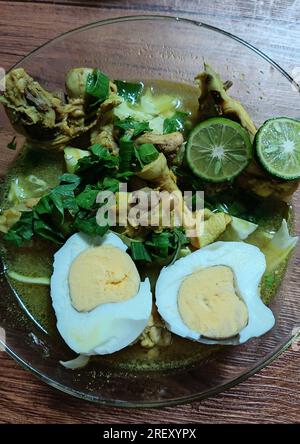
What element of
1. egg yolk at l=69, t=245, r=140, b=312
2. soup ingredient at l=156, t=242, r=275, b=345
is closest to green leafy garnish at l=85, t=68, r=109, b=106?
egg yolk at l=69, t=245, r=140, b=312

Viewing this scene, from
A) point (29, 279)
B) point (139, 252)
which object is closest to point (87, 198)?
point (139, 252)

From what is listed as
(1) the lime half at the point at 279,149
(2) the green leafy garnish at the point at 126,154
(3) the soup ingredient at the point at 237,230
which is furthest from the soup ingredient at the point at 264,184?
(2) the green leafy garnish at the point at 126,154

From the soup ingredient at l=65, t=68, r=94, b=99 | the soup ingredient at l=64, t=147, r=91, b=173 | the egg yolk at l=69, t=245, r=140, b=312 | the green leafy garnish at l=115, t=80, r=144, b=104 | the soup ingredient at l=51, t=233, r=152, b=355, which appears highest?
the soup ingredient at l=65, t=68, r=94, b=99

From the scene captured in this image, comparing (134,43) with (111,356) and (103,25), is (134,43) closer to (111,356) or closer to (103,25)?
(103,25)

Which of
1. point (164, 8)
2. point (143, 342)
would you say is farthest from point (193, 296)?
point (164, 8)

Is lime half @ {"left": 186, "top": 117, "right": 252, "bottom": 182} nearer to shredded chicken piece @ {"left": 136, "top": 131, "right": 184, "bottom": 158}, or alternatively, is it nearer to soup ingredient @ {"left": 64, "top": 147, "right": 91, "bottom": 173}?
shredded chicken piece @ {"left": 136, "top": 131, "right": 184, "bottom": 158}

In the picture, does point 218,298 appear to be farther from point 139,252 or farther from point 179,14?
point 179,14
